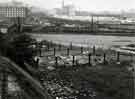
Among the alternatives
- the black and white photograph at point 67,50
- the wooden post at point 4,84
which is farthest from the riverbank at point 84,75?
the wooden post at point 4,84

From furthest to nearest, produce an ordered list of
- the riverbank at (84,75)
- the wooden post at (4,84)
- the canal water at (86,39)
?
the canal water at (86,39) → the riverbank at (84,75) → the wooden post at (4,84)

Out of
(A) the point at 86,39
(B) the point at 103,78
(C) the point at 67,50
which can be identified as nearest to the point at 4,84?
(C) the point at 67,50

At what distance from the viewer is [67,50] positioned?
6020 millimetres

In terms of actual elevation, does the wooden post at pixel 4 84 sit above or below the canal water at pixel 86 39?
below

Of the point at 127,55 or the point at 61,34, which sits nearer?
the point at 127,55

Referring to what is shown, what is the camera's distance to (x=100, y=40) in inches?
247

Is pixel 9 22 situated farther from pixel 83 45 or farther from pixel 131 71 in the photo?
pixel 131 71

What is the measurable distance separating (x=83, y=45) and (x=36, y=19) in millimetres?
1707

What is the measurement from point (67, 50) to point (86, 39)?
0.69 m

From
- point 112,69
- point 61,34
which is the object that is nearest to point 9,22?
point 61,34

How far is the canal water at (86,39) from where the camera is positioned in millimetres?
6137

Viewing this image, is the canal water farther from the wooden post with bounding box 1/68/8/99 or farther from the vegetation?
the wooden post with bounding box 1/68/8/99

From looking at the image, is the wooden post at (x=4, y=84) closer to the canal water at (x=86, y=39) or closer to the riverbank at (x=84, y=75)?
the riverbank at (x=84, y=75)

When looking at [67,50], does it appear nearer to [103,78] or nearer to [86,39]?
[86,39]
